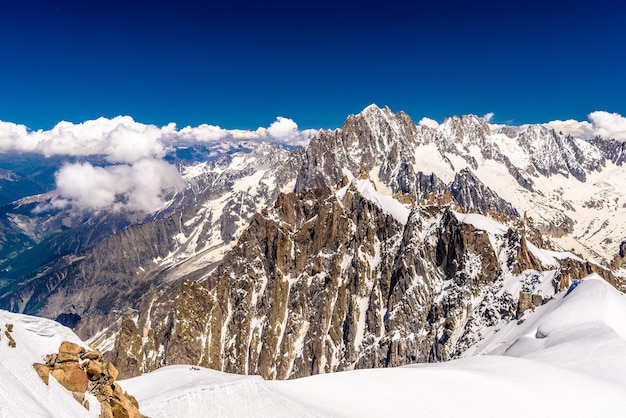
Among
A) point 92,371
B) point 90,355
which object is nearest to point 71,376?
point 92,371

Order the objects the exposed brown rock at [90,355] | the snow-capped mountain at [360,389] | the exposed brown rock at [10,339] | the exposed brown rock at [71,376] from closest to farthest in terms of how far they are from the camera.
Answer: the snow-capped mountain at [360,389]
the exposed brown rock at [10,339]
the exposed brown rock at [71,376]
the exposed brown rock at [90,355]

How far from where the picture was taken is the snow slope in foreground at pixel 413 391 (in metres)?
35.2

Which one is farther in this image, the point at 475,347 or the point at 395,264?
the point at 395,264

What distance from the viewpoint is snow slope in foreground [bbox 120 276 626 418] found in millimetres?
35188

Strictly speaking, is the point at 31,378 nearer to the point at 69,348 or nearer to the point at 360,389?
the point at 69,348

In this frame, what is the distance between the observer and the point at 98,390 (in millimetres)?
25281

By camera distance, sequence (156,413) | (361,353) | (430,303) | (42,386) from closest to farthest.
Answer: (42,386) < (156,413) < (430,303) < (361,353)

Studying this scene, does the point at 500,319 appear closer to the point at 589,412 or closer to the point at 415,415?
the point at 589,412

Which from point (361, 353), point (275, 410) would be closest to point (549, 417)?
point (275, 410)

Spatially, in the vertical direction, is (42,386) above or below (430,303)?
above

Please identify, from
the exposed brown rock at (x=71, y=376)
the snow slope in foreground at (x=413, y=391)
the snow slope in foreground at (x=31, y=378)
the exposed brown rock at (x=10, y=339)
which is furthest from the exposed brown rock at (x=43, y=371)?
the snow slope in foreground at (x=413, y=391)

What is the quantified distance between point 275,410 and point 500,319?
393ft

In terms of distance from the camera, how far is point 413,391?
144 feet

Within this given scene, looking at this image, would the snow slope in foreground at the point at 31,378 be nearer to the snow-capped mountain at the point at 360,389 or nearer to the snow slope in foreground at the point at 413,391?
the snow-capped mountain at the point at 360,389
